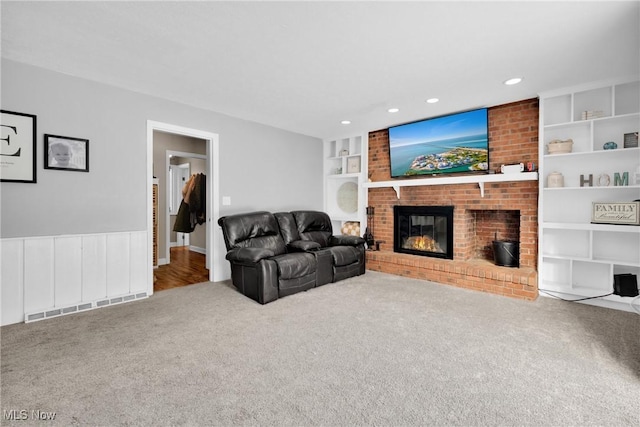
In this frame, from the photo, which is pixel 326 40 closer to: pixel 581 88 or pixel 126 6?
pixel 126 6

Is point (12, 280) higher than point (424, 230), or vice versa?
point (424, 230)

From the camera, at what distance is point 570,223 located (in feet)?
10.8

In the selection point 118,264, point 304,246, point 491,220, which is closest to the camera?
point 118,264

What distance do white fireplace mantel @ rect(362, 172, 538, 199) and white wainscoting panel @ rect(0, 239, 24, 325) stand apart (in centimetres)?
433

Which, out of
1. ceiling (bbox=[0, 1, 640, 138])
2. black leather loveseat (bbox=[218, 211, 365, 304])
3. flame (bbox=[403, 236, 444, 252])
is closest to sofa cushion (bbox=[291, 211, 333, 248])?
black leather loveseat (bbox=[218, 211, 365, 304])

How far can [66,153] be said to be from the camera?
2.92 metres

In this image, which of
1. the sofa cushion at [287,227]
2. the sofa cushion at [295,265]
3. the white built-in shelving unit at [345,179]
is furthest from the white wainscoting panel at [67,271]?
the white built-in shelving unit at [345,179]

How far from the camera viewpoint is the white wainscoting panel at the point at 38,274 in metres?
2.70

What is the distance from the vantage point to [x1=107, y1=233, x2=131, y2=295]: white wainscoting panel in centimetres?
318

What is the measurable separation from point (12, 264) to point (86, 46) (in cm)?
200

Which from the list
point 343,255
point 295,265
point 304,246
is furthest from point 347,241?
point 295,265

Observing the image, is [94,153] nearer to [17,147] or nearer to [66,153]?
[66,153]

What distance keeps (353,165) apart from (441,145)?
1629 millimetres

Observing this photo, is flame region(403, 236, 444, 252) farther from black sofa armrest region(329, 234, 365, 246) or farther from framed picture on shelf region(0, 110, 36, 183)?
framed picture on shelf region(0, 110, 36, 183)
